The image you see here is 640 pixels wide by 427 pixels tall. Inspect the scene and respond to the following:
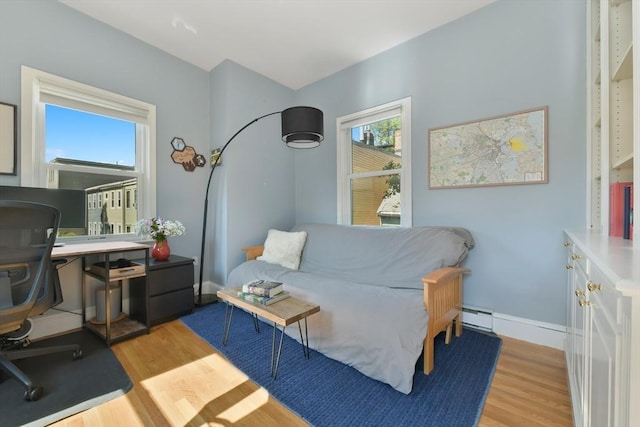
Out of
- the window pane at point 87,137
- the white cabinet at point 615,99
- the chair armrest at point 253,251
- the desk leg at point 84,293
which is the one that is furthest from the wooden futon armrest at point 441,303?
the window pane at point 87,137

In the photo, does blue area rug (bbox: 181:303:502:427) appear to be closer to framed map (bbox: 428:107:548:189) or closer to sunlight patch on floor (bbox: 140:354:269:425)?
sunlight patch on floor (bbox: 140:354:269:425)

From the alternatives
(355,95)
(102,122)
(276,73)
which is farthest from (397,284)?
(102,122)

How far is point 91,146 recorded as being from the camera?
2.52 meters

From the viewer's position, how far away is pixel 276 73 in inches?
133

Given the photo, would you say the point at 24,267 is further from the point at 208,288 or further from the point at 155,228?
the point at 208,288

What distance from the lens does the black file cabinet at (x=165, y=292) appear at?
2355 millimetres

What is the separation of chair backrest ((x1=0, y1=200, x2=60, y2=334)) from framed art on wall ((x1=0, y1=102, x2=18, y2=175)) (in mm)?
952

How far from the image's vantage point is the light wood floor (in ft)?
4.31

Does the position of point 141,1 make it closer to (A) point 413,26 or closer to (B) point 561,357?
(A) point 413,26

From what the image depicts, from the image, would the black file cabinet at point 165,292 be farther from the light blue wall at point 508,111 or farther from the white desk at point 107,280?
the light blue wall at point 508,111

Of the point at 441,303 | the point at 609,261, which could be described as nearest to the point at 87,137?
the point at 441,303

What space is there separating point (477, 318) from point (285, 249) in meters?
1.88

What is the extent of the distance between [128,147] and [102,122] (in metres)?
0.29

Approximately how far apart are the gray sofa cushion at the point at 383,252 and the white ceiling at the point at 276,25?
1896mm
